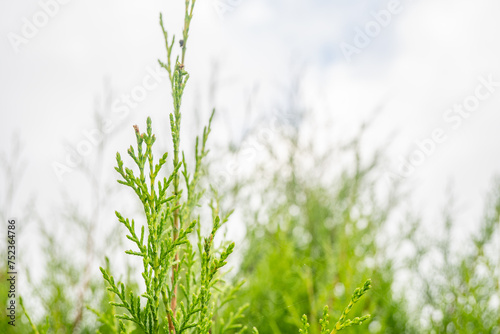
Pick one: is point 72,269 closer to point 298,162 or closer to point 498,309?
point 298,162

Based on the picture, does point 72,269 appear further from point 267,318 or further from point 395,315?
point 395,315

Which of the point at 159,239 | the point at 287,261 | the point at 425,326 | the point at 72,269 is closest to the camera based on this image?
the point at 159,239

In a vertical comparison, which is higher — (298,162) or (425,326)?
(298,162)

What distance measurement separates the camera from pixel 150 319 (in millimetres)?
1686

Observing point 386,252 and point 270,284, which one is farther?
point 386,252

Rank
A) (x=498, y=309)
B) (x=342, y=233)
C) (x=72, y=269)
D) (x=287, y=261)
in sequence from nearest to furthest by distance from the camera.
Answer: (x=342, y=233) < (x=498, y=309) < (x=287, y=261) < (x=72, y=269)

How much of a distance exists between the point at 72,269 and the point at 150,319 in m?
5.25

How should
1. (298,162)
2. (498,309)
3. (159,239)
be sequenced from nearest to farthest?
(159,239)
(498,309)
(298,162)

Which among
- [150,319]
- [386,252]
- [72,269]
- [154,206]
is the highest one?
[72,269]

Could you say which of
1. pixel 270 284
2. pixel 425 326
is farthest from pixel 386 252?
pixel 270 284

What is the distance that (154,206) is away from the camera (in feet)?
5.62

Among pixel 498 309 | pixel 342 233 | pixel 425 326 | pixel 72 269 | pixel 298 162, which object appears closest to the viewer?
pixel 342 233

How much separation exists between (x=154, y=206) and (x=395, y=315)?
5721 millimetres

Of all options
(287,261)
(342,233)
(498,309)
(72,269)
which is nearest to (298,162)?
(287,261)
